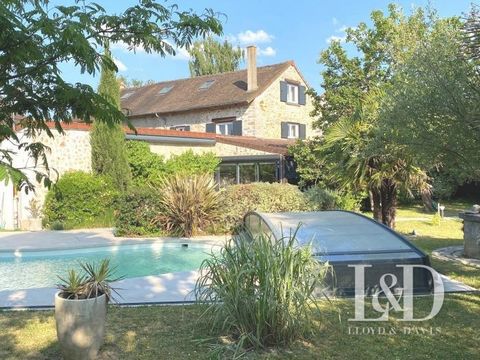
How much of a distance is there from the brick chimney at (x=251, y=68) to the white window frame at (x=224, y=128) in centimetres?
274

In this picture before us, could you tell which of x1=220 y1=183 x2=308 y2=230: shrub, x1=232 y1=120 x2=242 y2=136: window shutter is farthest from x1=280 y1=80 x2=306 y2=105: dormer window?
x1=220 y1=183 x2=308 y2=230: shrub

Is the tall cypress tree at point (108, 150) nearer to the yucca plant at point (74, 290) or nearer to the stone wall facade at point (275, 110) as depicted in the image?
the stone wall facade at point (275, 110)

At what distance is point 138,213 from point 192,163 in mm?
7371

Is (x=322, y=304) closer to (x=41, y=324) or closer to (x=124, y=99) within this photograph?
(x=41, y=324)

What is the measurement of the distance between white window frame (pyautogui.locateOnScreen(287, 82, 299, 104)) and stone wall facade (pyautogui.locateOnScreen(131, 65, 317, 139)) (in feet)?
1.14

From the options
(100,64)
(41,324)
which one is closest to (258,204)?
(41,324)

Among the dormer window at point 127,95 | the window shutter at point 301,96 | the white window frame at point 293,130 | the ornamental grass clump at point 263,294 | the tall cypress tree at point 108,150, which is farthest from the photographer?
the dormer window at point 127,95

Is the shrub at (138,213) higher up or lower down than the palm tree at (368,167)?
lower down

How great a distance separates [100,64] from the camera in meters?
3.98

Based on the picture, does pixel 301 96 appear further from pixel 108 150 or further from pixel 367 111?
pixel 367 111

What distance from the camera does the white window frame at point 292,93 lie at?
3303 centimetres

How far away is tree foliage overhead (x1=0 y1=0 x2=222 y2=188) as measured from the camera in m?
3.28

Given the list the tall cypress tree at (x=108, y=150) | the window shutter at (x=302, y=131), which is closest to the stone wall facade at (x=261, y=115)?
the window shutter at (x=302, y=131)

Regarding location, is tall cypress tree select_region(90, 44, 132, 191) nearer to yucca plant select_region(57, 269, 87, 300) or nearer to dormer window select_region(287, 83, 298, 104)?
yucca plant select_region(57, 269, 87, 300)
